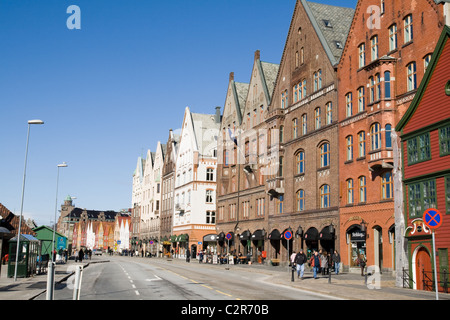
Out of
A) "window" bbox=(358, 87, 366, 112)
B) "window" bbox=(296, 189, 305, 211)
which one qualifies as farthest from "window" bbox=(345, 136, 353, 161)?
"window" bbox=(296, 189, 305, 211)

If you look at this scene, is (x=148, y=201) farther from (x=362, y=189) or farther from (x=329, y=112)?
(x=362, y=189)

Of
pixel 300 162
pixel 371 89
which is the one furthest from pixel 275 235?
pixel 371 89

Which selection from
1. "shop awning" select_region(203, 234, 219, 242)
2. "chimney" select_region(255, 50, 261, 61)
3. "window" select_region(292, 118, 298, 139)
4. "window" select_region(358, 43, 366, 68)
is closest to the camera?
"window" select_region(358, 43, 366, 68)

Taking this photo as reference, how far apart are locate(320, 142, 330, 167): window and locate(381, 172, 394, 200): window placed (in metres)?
7.69

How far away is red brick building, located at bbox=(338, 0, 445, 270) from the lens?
108 feet

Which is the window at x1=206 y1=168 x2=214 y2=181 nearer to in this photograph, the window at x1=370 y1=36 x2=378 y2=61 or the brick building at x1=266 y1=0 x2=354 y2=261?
the brick building at x1=266 y1=0 x2=354 y2=261

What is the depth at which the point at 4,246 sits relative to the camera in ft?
170

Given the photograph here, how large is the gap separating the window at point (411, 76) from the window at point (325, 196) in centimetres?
1249

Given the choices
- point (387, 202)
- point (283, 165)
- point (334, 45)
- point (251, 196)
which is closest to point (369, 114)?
point (387, 202)

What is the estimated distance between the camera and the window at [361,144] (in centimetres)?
3769

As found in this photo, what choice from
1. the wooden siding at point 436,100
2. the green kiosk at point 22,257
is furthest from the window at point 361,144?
the green kiosk at point 22,257

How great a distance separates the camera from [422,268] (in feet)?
83.3

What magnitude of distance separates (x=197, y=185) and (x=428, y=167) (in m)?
58.9
